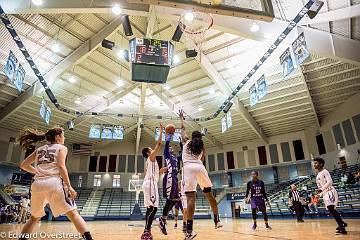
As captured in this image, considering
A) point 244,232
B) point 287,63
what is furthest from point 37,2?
point 244,232

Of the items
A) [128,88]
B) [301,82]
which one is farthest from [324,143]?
[128,88]

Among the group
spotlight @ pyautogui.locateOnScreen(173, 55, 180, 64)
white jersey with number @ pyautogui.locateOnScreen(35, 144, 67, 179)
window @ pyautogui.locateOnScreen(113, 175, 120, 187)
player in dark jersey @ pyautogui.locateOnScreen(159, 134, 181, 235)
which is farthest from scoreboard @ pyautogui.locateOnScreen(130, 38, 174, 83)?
window @ pyautogui.locateOnScreen(113, 175, 120, 187)

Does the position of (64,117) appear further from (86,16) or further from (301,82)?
(301,82)

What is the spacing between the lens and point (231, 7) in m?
5.42

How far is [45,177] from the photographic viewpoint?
3047mm

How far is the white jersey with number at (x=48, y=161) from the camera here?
309cm

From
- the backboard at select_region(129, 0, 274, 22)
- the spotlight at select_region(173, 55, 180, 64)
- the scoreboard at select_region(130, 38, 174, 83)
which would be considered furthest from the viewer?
the spotlight at select_region(173, 55, 180, 64)

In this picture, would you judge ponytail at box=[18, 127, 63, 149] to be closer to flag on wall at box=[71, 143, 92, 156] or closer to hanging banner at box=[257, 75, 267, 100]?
hanging banner at box=[257, 75, 267, 100]

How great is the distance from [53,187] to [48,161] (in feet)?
1.22

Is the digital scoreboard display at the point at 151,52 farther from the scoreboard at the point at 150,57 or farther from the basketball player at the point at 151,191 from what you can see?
the basketball player at the point at 151,191

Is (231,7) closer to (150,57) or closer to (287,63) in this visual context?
(150,57)

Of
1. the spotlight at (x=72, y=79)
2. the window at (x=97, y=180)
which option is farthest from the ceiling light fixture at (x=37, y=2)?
the window at (x=97, y=180)

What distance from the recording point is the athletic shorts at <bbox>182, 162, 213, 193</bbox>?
13.3 feet

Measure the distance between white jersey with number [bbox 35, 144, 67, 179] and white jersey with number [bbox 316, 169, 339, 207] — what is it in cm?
531
